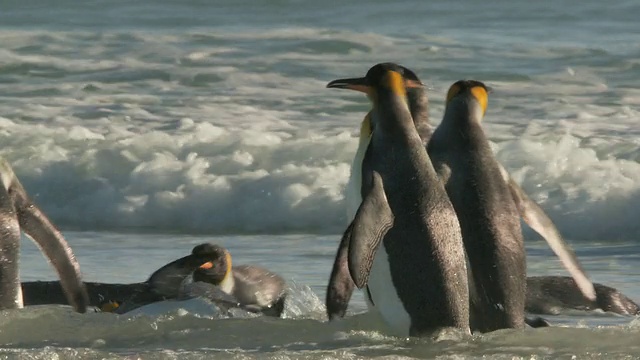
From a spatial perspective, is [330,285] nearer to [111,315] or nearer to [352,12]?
[111,315]

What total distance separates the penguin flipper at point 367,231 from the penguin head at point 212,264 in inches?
51.1

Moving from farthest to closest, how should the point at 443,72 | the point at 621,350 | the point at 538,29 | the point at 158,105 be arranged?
the point at 538,29 → the point at 443,72 → the point at 158,105 → the point at 621,350

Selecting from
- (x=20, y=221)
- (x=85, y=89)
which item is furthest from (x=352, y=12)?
(x=20, y=221)

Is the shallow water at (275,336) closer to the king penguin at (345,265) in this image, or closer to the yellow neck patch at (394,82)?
the king penguin at (345,265)

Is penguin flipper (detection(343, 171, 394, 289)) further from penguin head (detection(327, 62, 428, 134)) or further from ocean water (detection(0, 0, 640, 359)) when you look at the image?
penguin head (detection(327, 62, 428, 134))

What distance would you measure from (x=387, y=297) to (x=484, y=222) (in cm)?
45

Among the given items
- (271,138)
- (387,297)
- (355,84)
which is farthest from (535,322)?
(271,138)

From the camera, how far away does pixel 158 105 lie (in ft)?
45.6

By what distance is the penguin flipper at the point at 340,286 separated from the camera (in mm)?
5590

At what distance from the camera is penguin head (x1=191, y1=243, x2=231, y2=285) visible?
6.59 meters

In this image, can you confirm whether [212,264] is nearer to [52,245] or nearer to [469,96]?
[52,245]

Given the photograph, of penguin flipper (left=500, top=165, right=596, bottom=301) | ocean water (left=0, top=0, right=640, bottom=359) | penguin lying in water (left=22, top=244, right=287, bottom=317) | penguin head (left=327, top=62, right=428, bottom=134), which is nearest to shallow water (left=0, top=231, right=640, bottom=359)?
ocean water (left=0, top=0, right=640, bottom=359)

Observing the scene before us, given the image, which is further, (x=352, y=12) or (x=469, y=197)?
(x=352, y=12)

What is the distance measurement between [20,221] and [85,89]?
328 inches
